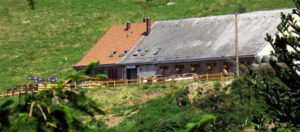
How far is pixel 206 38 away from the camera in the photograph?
200ft

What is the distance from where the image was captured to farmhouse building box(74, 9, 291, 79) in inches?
2233

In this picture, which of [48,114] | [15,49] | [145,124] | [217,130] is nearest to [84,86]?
[145,124]

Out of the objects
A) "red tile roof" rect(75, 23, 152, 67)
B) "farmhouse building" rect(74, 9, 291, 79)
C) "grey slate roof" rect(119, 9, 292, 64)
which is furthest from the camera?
"red tile roof" rect(75, 23, 152, 67)

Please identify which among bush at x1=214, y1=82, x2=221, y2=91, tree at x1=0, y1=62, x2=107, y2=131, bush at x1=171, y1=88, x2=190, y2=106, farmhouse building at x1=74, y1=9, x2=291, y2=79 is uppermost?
farmhouse building at x1=74, y1=9, x2=291, y2=79

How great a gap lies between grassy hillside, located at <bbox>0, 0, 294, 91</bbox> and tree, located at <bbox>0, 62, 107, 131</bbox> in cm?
6513

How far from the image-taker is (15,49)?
84938 mm

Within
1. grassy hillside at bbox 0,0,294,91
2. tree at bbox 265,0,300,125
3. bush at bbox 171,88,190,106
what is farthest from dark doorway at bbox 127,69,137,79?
tree at bbox 265,0,300,125

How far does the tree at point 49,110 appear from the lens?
7.62m

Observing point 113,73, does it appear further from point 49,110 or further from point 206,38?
point 49,110

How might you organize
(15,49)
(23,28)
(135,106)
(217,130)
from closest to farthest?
(217,130)
(135,106)
(15,49)
(23,28)

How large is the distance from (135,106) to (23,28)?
Answer: 149 feet

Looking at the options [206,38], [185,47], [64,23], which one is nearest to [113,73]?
[185,47]

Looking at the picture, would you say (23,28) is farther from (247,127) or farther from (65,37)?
(247,127)

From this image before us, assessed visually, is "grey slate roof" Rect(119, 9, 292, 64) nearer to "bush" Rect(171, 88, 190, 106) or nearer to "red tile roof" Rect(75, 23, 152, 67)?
"red tile roof" Rect(75, 23, 152, 67)
